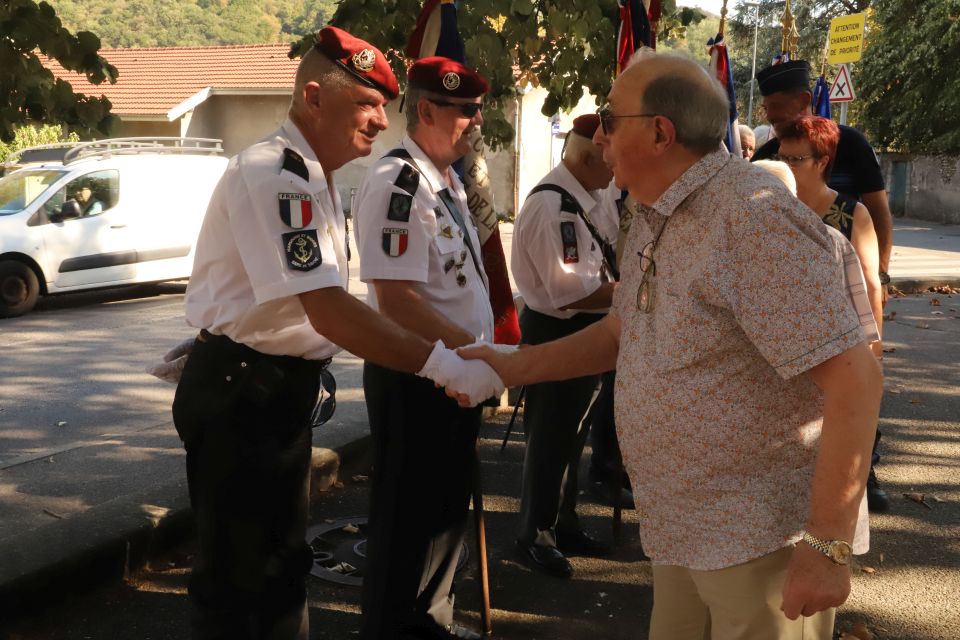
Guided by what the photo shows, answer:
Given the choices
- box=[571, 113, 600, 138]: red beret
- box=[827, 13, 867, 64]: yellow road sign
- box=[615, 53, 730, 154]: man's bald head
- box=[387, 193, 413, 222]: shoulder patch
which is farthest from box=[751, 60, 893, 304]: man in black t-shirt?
box=[827, 13, 867, 64]: yellow road sign

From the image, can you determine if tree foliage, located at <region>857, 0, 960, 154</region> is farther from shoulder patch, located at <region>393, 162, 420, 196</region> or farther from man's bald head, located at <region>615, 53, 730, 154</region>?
man's bald head, located at <region>615, 53, 730, 154</region>

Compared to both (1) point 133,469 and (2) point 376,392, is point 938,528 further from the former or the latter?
(1) point 133,469

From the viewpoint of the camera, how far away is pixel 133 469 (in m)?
5.36

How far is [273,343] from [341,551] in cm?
212

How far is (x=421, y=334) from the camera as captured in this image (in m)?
3.33

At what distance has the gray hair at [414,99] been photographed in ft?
11.7

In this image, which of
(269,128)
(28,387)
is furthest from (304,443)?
(269,128)

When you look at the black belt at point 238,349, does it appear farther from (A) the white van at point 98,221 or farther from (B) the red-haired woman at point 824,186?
(A) the white van at point 98,221

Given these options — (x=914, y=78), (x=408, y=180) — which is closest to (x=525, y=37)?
(x=408, y=180)

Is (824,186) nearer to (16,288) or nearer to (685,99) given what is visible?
(685,99)

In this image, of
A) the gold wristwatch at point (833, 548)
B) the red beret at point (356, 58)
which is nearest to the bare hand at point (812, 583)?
the gold wristwatch at point (833, 548)

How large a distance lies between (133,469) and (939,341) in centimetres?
854

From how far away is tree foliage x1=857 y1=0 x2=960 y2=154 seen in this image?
90.5ft

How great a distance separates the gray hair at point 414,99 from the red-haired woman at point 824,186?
66.1 inches
